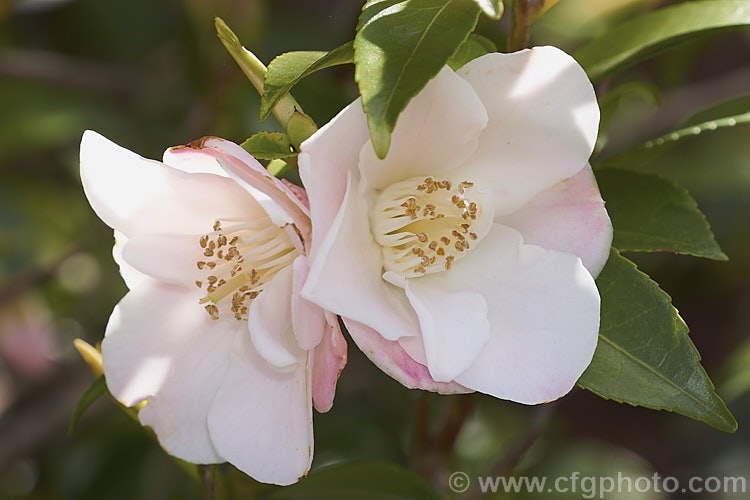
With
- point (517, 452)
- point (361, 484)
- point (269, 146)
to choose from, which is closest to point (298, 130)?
point (269, 146)

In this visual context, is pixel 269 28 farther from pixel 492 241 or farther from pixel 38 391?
pixel 492 241

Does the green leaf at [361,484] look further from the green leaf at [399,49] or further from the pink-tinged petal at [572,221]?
the green leaf at [399,49]

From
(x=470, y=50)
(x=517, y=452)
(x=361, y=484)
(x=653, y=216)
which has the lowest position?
(x=517, y=452)

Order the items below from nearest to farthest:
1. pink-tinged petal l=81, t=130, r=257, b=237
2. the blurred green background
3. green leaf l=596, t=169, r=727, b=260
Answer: pink-tinged petal l=81, t=130, r=257, b=237, green leaf l=596, t=169, r=727, b=260, the blurred green background

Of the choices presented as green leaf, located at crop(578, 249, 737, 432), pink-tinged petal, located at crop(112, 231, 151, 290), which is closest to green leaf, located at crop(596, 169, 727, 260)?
green leaf, located at crop(578, 249, 737, 432)

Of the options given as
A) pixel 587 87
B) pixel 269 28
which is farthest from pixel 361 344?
pixel 269 28

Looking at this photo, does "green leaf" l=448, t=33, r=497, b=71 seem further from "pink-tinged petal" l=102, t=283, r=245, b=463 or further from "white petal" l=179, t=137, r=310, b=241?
"pink-tinged petal" l=102, t=283, r=245, b=463

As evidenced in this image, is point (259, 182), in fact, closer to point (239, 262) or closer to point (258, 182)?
point (258, 182)
